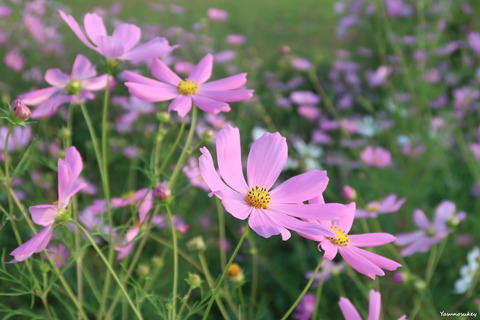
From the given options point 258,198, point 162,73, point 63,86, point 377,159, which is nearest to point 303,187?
point 258,198

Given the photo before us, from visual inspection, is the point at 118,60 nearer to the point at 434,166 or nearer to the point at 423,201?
the point at 423,201

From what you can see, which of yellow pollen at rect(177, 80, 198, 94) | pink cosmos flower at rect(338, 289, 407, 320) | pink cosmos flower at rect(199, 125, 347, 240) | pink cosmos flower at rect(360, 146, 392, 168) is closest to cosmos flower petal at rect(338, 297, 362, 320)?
pink cosmos flower at rect(338, 289, 407, 320)

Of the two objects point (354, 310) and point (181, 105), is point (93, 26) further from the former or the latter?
point (354, 310)

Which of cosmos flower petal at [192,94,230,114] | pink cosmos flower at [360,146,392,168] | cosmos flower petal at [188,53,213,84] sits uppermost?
cosmos flower petal at [188,53,213,84]

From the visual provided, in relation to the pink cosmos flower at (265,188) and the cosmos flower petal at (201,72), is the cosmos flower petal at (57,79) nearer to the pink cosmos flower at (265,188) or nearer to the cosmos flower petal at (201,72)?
the cosmos flower petal at (201,72)

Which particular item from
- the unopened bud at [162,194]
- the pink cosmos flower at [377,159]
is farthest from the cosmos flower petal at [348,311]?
the pink cosmos flower at [377,159]

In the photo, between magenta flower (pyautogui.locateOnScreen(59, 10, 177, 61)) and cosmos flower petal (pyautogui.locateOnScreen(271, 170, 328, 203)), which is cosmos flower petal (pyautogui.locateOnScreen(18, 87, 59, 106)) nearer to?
magenta flower (pyautogui.locateOnScreen(59, 10, 177, 61))

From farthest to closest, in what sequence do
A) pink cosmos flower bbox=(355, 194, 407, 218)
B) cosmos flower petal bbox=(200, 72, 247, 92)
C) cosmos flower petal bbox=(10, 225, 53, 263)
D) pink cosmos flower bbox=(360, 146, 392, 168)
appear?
1. pink cosmos flower bbox=(360, 146, 392, 168)
2. pink cosmos flower bbox=(355, 194, 407, 218)
3. cosmos flower petal bbox=(200, 72, 247, 92)
4. cosmos flower petal bbox=(10, 225, 53, 263)

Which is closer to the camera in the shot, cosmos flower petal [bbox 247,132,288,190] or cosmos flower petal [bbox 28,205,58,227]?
cosmos flower petal [bbox 28,205,58,227]
